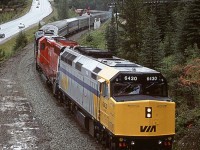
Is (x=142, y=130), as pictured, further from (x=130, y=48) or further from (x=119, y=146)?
(x=130, y=48)

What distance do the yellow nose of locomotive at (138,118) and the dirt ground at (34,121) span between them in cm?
304

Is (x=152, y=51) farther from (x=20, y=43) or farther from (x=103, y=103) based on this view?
(x=20, y=43)

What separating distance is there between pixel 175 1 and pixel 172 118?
29.6 metres

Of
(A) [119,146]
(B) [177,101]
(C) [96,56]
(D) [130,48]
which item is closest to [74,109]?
(C) [96,56]

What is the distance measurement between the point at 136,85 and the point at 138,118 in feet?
4.40

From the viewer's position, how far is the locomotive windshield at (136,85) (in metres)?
15.7

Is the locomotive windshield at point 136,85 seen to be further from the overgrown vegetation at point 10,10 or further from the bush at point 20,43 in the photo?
the overgrown vegetation at point 10,10

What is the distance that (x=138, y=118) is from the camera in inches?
595

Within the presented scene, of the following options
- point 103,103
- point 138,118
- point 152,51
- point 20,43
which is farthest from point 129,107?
Result: point 20,43

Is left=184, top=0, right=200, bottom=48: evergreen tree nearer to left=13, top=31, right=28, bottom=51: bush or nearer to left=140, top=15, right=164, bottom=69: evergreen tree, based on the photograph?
Result: left=140, top=15, right=164, bottom=69: evergreen tree

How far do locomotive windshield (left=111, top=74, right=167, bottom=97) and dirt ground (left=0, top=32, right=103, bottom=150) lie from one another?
11.2 feet

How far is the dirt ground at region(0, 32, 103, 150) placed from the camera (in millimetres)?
18484

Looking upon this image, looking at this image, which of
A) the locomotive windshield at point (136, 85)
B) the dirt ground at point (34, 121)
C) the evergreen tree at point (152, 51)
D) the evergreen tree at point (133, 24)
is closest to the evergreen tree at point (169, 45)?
the evergreen tree at point (133, 24)

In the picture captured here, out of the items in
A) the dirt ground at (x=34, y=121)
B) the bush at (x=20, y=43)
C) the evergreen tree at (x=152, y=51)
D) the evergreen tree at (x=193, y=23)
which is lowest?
the bush at (x=20, y=43)
